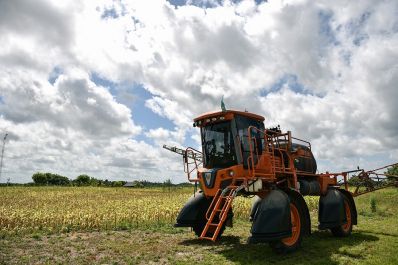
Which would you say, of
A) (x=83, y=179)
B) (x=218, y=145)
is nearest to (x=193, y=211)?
(x=218, y=145)

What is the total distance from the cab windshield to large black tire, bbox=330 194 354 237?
512 centimetres

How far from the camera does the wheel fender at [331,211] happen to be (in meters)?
12.1

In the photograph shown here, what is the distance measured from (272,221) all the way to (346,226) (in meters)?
5.98

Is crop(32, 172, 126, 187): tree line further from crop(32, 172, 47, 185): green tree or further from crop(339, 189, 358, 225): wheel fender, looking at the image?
crop(339, 189, 358, 225): wheel fender

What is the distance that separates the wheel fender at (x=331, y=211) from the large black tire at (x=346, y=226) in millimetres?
402

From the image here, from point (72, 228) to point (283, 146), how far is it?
9269mm

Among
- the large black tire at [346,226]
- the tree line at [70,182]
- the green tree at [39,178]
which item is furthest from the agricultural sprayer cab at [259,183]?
the green tree at [39,178]

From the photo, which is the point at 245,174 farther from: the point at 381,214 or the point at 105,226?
the point at 381,214

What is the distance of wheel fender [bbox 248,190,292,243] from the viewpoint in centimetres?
873

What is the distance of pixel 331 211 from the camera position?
40.6ft

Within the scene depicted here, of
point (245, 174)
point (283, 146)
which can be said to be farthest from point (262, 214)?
point (283, 146)

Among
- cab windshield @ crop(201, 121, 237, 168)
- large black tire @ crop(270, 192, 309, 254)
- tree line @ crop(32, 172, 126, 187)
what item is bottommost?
large black tire @ crop(270, 192, 309, 254)

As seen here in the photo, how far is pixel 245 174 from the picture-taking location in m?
10.5

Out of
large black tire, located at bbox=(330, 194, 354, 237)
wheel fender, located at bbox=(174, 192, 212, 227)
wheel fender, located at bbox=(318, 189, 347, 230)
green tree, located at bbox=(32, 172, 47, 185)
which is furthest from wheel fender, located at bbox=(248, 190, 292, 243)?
green tree, located at bbox=(32, 172, 47, 185)
